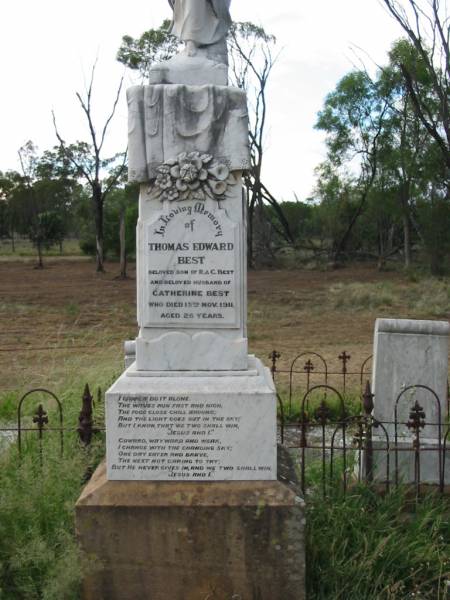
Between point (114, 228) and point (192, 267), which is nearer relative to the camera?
point (192, 267)

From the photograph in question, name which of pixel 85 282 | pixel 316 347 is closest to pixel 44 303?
pixel 85 282

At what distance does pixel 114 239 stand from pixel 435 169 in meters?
23.2

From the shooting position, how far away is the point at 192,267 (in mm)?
3838

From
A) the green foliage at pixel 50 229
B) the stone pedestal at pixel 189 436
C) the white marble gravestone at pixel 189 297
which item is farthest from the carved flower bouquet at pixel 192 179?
the green foliage at pixel 50 229

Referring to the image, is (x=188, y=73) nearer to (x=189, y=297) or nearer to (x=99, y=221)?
(x=189, y=297)

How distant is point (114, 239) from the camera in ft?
152

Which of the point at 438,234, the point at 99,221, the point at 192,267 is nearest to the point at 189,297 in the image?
the point at 192,267

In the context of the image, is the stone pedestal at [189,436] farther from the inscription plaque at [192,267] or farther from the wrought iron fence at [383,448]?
the wrought iron fence at [383,448]

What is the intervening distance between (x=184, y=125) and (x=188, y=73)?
0.35 m

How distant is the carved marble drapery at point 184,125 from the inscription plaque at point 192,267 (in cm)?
31

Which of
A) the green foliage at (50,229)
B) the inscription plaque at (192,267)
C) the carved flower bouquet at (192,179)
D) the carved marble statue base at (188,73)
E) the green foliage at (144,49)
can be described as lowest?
the inscription plaque at (192,267)

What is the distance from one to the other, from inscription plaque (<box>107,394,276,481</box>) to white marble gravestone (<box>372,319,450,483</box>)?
2.44 metres

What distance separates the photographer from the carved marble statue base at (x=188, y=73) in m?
3.91

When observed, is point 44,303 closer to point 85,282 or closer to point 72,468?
point 85,282
